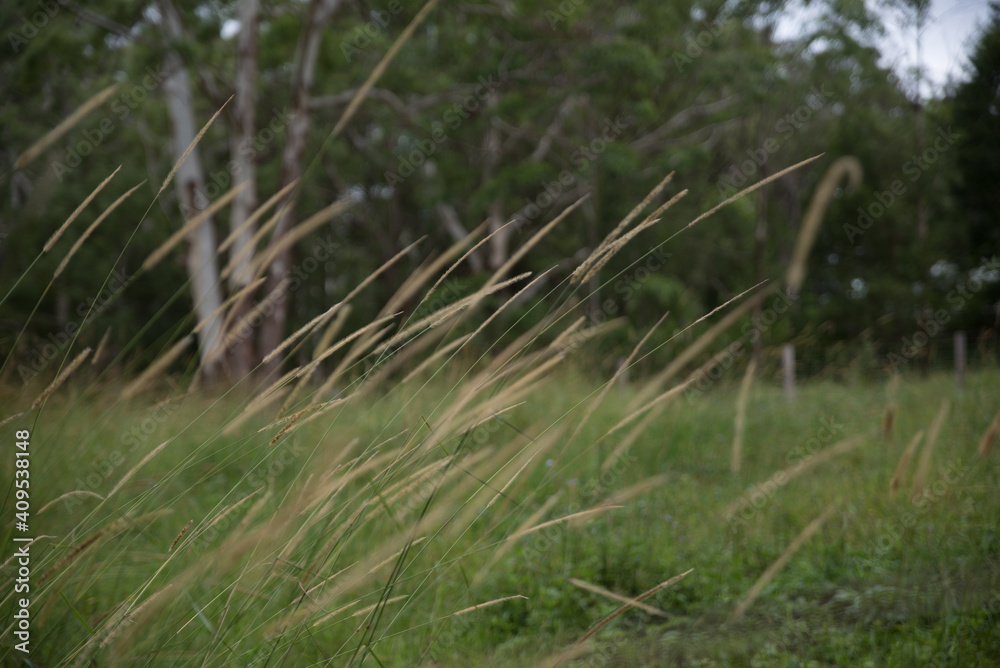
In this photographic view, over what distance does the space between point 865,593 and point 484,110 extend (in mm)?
10949

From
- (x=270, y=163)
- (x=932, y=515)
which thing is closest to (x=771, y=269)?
(x=270, y=163)

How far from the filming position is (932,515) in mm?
2619

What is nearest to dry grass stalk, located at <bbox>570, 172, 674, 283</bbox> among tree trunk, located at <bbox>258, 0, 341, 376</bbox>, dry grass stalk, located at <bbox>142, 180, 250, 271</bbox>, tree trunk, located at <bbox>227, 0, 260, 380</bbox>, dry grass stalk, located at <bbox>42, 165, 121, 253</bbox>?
dry grass stalk, located at <bbox>142, 180, 250, 271</bbox>

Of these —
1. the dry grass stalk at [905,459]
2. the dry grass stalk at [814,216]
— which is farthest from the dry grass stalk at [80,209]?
the dry grass stalk at [905,459]

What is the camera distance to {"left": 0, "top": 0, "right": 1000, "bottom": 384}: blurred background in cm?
831

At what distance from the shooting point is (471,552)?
117cm

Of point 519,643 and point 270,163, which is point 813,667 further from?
point 270,163

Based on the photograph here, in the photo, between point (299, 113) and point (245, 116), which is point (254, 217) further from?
point (299, 113)

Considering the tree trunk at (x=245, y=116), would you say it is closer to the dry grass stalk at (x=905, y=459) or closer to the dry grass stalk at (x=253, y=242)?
the dry grass stalk at (x=253, y=242)

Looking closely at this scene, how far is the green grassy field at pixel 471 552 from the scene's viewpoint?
1159mm

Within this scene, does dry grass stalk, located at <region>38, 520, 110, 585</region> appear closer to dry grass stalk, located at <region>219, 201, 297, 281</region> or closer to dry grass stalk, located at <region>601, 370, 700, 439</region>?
dry grass stalk, located at <region>219, 201, 297, 281</region>

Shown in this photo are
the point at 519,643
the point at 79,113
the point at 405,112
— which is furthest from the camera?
the point at 405,112

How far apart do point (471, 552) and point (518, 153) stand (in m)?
16.0

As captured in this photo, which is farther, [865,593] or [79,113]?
[865,593]
